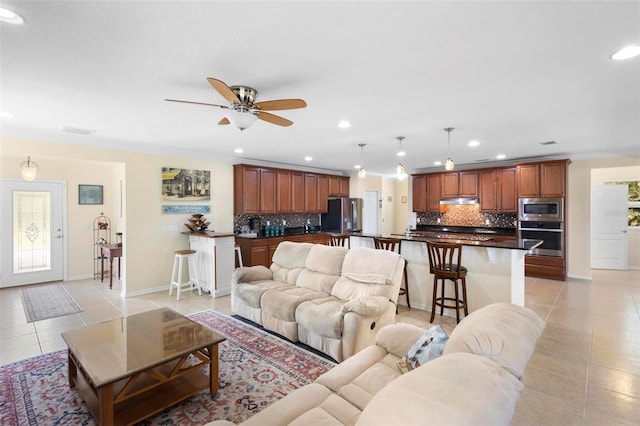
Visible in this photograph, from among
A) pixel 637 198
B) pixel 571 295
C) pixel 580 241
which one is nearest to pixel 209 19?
pixel 571 295

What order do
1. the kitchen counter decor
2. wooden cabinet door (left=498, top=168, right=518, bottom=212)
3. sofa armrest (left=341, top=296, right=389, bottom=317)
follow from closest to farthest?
sofa armrest (left=341, top=296, right=389, bottom=317)
the kitchen counter decor
wooden cabinet door (left=498, top=168, right=518, bottom=212)

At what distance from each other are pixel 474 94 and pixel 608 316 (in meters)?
3.63

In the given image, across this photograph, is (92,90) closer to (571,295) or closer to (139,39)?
(139,39)

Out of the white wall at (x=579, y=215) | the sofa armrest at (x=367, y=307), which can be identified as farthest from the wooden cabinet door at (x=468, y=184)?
the sofa armrest at (x=367, y=307)

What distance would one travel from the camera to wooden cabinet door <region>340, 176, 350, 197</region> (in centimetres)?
848

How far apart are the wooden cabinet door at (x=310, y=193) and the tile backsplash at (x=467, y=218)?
2.85m

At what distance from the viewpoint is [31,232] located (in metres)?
5.73

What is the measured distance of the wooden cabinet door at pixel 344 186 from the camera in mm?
8477

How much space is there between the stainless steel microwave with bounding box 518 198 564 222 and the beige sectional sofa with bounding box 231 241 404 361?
4.60 meters

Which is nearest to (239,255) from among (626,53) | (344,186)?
(344,186)

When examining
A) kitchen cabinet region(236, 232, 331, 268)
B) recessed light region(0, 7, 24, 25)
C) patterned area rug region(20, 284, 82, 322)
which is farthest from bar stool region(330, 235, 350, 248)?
recessed light region(0, 7, 24, 25)

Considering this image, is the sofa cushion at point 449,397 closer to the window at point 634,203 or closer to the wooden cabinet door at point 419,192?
the wooden cabinet door at point 419,192

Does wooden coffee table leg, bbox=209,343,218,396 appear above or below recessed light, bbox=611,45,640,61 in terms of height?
below

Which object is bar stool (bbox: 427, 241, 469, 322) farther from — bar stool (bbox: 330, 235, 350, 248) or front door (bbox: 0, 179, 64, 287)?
front door (bbox: 0, 179, 64, 287)
